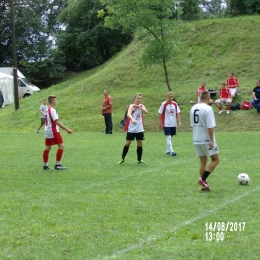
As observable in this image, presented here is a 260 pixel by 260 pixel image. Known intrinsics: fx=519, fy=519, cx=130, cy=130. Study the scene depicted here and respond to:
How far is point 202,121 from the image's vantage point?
9.16 metres

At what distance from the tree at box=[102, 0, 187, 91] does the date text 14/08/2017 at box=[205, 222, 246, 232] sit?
73.5 feet

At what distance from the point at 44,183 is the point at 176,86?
23.1 meters

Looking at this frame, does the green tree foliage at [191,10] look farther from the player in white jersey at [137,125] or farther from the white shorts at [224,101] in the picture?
the player in white jersey at [137,125]

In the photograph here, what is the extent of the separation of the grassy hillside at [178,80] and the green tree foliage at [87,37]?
1005 cm

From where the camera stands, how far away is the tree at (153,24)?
28.3 meters

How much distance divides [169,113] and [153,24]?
13958 mm

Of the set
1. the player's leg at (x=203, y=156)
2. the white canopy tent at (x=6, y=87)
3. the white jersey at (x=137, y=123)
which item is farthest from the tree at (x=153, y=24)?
the player's leg at (x=203, y=156)

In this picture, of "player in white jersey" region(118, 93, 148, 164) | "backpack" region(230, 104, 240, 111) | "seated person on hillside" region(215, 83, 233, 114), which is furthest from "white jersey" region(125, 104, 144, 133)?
"backpack" region(230, 104, 240, 111)

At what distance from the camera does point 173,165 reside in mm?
13047

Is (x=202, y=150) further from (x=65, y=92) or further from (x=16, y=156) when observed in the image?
(x=65, y=92)

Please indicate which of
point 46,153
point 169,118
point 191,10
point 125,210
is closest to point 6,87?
point 191,10

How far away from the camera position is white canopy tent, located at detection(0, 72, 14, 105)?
42.6 m

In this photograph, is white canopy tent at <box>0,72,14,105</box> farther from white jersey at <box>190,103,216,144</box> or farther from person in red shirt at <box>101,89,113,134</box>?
white jersey at <box>190,103,216,144</box>

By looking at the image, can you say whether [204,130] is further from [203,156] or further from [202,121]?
[203,156]
